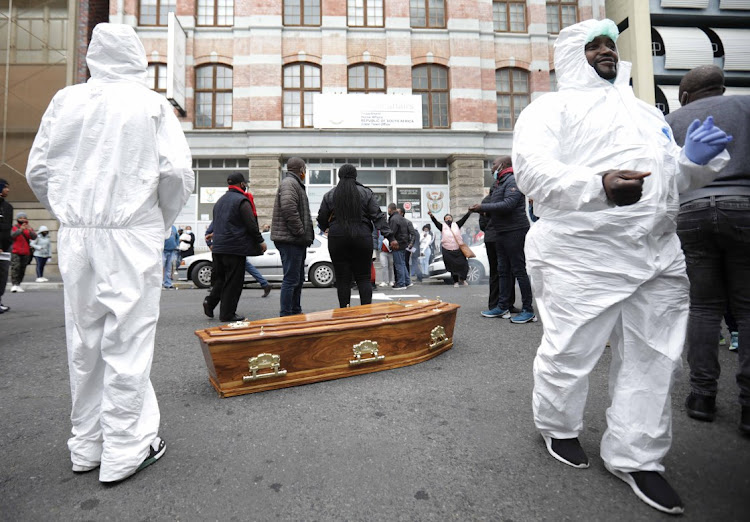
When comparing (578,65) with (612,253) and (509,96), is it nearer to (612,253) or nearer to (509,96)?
(612,253)

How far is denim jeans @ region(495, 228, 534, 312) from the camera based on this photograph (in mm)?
5238

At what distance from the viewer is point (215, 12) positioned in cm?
1758

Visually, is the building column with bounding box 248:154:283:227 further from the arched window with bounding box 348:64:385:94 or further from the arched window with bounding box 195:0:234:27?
the arched window with bounding box 195:0:234:27

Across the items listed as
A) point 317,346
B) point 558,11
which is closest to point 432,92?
point 558,11

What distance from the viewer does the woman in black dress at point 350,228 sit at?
4.80 m

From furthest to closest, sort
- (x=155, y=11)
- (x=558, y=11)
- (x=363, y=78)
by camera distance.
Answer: (x=558, y=11) → (x=363, y=78) → (x=155, y=11)

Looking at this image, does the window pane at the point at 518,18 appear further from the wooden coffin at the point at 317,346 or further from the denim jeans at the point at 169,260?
the wooden coffin at the point at 317,346

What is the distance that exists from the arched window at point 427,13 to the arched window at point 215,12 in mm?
7332

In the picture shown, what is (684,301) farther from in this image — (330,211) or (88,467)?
(330,211)

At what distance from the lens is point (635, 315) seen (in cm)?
185

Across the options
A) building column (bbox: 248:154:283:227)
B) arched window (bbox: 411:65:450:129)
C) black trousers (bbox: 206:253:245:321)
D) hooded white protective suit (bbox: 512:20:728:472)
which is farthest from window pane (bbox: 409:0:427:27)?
hooded white protective suit (bbox: 512:20:728:472)

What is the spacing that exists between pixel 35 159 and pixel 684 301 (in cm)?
298

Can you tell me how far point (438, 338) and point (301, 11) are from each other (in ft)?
58.6

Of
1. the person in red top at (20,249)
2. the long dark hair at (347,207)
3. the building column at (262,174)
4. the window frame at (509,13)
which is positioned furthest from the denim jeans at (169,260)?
the window frame at (509,13)
